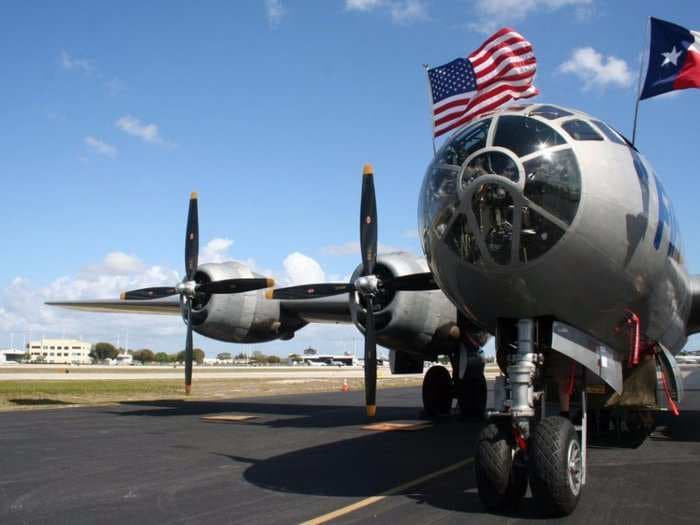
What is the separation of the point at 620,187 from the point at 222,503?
5.57 m

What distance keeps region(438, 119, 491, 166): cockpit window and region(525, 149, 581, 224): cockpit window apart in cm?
66

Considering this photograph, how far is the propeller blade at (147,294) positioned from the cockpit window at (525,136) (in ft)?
46.4

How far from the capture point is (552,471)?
654cm

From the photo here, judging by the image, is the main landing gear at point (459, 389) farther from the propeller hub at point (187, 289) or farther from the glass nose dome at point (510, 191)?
the glass nose dome at point (510, 191)

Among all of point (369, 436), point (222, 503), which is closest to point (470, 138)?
point (222, 503)

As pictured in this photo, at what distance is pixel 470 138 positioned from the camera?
295 inches

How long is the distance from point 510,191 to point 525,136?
708 millimetres

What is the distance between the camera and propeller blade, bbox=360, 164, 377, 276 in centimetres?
1481

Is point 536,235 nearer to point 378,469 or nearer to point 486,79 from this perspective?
point 378,469

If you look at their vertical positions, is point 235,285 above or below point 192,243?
below

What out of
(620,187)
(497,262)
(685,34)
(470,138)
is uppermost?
(685,34)

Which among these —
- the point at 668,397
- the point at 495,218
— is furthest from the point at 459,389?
the point at 495,218

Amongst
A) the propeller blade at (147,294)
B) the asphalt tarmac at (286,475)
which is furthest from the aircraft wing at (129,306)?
the asphalt tarmac at (286,475)

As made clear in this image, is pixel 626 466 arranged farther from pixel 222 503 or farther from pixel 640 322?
pixel 222 503
